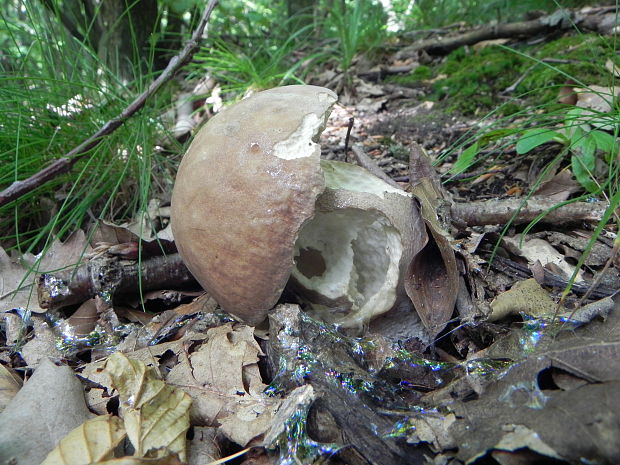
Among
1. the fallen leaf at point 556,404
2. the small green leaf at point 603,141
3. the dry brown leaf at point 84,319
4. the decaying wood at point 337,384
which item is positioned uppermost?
the small green leaf at point 603,141

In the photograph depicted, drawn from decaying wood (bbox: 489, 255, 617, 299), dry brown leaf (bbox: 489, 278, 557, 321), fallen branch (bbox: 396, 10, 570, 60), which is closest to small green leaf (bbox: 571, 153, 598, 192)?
decaying wood (bbox: 489, 255, 617, 299)

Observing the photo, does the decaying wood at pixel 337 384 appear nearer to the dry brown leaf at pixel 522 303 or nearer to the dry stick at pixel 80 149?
the dry brown leaf at pixel 522 303

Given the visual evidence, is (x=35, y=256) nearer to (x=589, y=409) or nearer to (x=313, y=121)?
(x=313, y=121)

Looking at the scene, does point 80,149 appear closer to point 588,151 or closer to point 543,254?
point 543,254

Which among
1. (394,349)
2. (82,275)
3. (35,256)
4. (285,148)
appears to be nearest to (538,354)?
(394,349)

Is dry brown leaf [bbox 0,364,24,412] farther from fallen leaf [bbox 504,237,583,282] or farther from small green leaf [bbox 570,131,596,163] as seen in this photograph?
small green leaf [bbox 570,131,596,163]

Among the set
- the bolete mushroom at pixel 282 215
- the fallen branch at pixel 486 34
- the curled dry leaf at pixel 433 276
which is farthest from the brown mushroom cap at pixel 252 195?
the fallen branch at pixel 486 34
